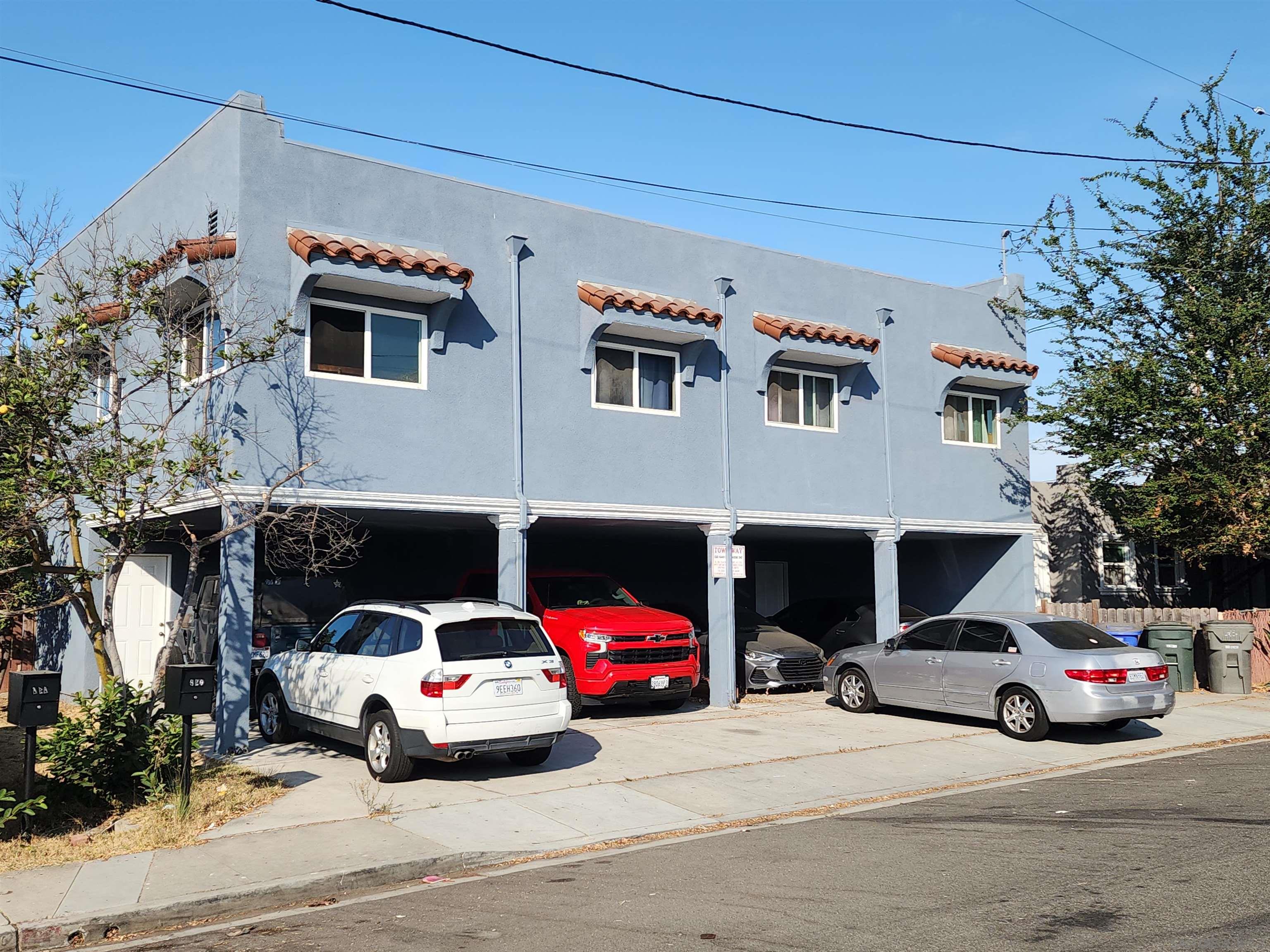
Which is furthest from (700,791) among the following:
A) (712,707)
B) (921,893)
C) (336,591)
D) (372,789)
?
(336,591)

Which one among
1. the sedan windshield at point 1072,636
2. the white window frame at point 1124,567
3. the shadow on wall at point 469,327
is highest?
the shadow on wall at point 469,327

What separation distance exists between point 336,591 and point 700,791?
24.0 ft

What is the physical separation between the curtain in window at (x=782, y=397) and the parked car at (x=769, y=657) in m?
3.45

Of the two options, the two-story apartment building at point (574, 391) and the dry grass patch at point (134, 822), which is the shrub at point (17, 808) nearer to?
the dry grass patch at point (134, 822)

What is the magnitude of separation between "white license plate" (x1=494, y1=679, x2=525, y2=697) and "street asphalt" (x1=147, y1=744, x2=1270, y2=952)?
2.46 m

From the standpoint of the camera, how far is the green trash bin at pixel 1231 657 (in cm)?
1891

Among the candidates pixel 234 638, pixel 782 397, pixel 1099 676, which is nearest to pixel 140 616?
pixel 234 638

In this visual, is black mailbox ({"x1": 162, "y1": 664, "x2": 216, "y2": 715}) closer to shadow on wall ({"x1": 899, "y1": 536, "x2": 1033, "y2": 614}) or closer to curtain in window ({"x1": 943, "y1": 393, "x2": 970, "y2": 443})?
curtain in window ({"x1": 943, "y1": 393, "x2": 970, "y2": 443})

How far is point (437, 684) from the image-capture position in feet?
34.7

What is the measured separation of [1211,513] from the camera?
20500 millimetres

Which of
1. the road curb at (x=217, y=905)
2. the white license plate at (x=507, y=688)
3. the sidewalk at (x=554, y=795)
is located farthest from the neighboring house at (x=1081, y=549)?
the road curb at (x=217, y=905)

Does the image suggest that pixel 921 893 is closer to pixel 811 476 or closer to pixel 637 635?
pixel 637 635

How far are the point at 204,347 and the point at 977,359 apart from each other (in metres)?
13.0

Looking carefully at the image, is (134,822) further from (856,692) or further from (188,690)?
(856,692)
